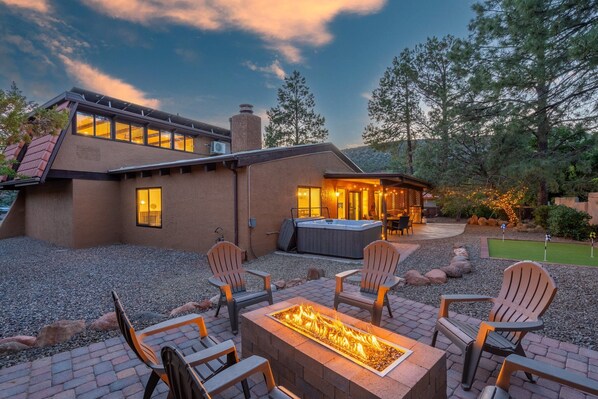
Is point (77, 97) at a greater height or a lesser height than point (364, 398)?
greater

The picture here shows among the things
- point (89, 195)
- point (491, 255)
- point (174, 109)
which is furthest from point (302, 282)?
point (174, 109)

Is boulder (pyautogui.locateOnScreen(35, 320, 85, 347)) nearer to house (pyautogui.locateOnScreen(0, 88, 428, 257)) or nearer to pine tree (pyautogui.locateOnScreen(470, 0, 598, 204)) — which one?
house (pyautogui.locateOnScreen(0, 88, 428, 257))

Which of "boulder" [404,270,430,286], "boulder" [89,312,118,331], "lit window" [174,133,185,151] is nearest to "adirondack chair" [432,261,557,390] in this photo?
"boulder" [404,270,430,286]

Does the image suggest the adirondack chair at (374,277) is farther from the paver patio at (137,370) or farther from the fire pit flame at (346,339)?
the fire pit flame at (346,339)

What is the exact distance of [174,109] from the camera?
1517 cm

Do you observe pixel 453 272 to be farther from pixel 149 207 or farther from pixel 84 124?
pixel 84 124

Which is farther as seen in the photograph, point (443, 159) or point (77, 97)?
point (443, 159)

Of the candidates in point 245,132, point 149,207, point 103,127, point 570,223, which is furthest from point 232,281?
point 570,223

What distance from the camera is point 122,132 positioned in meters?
11.4

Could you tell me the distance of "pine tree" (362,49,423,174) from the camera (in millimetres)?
20125

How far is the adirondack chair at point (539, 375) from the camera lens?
5.32 ft

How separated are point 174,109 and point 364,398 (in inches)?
642

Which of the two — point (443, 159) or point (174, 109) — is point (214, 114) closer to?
point (174, 109)

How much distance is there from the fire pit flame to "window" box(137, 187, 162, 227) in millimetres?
8750
